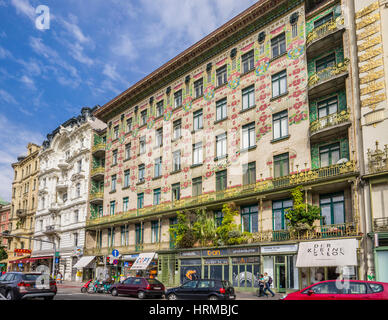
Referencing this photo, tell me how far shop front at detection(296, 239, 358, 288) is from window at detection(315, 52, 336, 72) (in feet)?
41.0

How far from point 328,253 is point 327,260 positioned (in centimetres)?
44

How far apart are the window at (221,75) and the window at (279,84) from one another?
224 inches

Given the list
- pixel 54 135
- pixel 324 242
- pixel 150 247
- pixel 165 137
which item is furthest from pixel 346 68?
pixel 54 135

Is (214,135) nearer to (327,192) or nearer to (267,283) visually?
(327,192)

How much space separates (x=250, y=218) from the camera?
30.9m

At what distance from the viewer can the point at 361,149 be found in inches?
969

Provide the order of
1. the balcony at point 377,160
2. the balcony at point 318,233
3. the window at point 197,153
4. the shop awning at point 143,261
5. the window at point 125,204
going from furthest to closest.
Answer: the window at point 125,204 < the shop awning at point 143,261 < the window at point 197,153 < the balcony at point 318,233 < the balcony at point 377,160

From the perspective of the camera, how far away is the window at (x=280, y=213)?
28.3 meters

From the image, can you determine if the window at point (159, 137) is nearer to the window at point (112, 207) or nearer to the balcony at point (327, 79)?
the window at point (112, 207)

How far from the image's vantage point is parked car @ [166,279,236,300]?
20.3 meters

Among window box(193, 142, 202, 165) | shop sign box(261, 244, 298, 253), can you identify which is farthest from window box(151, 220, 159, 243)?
shop sign box(261, 244, 298, 253)

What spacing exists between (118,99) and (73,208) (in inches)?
668

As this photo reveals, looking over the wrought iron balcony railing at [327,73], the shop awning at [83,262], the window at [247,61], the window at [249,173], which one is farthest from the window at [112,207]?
the wrought iron balcony railing at [327,73]

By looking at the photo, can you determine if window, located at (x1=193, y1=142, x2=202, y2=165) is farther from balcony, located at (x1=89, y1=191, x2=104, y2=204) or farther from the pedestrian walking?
balcony, located at (x1=89, y1=191, x2=104, y2=204)
